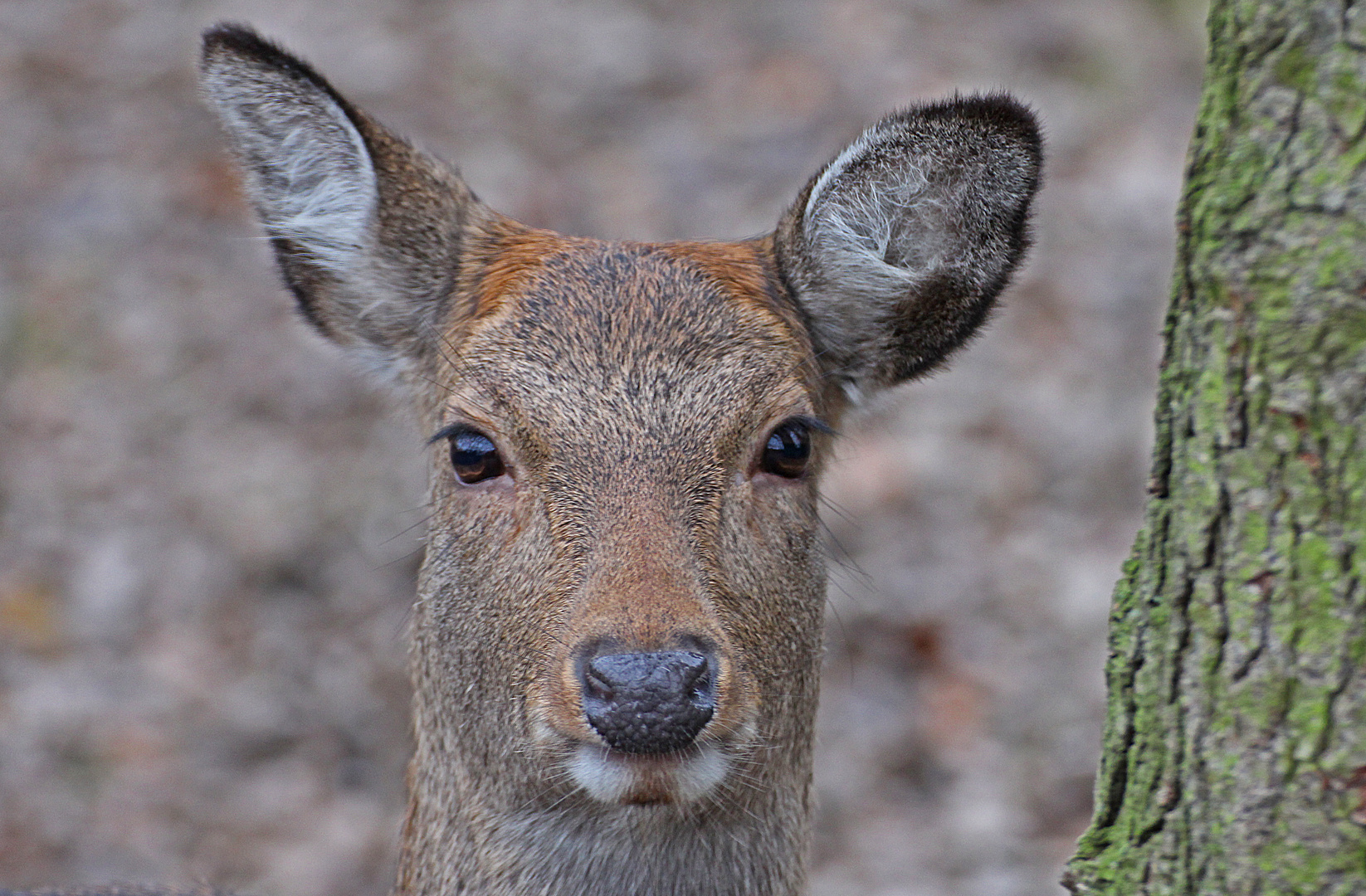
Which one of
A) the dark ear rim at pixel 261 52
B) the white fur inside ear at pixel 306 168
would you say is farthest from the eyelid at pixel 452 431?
the dark ear rim at pixel 261 52

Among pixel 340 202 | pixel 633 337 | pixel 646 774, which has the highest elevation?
pixel 340 202

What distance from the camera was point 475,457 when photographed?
3.81 m

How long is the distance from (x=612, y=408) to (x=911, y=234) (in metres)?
1.05

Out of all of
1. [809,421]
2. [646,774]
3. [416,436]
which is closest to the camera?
[646,774]

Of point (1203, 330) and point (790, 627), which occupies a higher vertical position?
point (1203, 330)

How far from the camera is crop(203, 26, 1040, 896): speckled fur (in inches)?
137

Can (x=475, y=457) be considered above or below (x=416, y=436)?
below

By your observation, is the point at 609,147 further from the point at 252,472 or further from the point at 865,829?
the point at 865,829

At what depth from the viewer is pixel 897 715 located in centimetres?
691

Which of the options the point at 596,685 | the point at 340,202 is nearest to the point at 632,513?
the point at 596,685

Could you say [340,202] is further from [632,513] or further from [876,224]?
[876,224]

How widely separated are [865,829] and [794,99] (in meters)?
5.10

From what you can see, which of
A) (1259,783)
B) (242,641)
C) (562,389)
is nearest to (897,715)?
(242,641)

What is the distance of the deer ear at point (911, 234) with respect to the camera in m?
3.83
